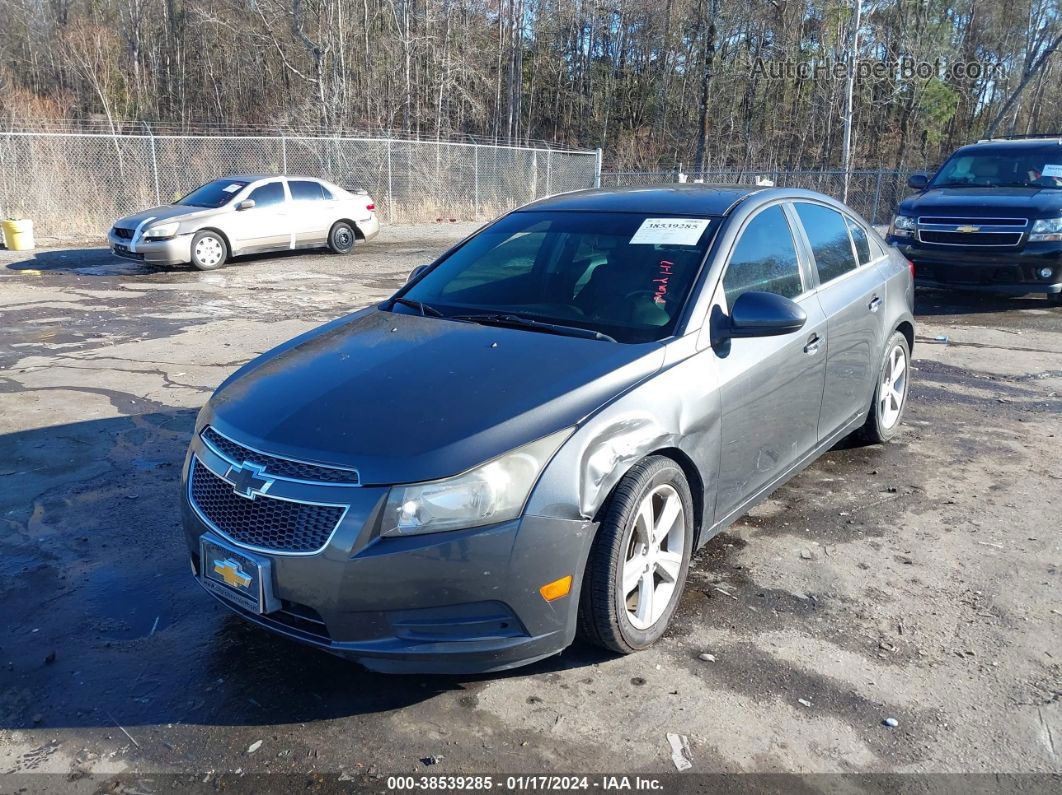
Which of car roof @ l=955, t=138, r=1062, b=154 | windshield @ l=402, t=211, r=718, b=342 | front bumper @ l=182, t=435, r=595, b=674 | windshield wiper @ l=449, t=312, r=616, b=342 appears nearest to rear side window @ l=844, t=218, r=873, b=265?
windshield @ l=402, t=211, r=718, b=342

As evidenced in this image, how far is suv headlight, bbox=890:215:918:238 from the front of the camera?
11.0m

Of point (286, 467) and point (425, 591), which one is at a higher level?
point (286, 467)

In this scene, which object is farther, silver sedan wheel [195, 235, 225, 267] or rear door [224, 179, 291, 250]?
rear door [224, 179, 291, 250]

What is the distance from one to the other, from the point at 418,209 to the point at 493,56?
2047 cm

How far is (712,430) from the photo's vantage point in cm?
357

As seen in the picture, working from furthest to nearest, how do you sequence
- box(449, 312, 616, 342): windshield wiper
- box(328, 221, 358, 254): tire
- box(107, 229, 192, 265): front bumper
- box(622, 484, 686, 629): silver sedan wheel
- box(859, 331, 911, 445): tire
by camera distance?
box(328, 221, 358, 254): tire < box(107, 229, 192, 265): front bumper < box(859, 331, 911, 445): tire < box(449, 312, 616, 342): windshield wiper < box(622, 484, 686, 629): silver sedan wheel

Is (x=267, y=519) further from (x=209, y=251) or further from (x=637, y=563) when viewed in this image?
(x=209, y=251)

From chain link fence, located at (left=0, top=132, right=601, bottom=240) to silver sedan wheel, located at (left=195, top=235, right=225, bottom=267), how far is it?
515 centimetres

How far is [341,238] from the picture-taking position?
1677 cm

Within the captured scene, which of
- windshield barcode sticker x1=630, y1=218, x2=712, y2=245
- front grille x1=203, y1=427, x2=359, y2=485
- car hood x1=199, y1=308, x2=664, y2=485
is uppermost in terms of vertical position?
windshield barcode sticker x1=630, y1=218, x2=712, y2=245

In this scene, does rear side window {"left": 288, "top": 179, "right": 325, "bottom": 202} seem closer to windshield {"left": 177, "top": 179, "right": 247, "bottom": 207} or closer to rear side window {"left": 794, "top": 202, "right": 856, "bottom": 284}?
windshield {"left": 177, "top": 179, "right": 247, "bottom": 207}

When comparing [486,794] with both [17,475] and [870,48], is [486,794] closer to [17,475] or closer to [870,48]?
[17,475]

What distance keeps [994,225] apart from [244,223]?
37.3 feet

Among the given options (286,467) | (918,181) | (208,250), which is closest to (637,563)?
(286,467)
